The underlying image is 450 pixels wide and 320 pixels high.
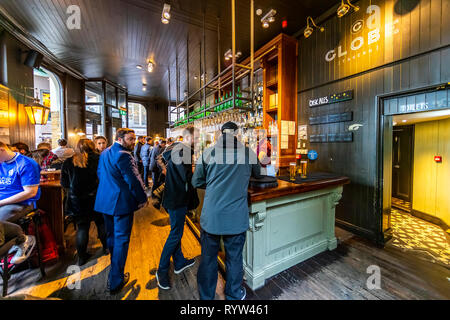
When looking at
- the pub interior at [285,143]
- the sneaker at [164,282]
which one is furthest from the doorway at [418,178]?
the sneaker at [164,282]

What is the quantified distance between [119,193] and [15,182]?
1193mm

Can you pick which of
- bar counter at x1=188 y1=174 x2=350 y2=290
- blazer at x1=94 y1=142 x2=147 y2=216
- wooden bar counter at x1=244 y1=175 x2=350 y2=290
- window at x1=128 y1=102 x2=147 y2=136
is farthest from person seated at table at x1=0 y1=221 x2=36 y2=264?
window at x1=128 y1=102 x2=147 y2=136

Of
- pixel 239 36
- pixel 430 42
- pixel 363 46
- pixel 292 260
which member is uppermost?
pixel 239 36

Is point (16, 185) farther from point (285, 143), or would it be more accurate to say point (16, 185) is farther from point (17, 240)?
point (285, 143)

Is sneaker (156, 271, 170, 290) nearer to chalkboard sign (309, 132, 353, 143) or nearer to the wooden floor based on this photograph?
the wooden floor

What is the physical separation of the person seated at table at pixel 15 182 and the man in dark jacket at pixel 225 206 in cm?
179

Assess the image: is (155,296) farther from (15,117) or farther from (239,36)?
(15,117)

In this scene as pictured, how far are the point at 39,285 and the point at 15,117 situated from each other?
12.3 ft

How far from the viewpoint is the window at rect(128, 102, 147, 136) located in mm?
10181

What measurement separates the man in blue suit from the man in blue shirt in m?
0.78

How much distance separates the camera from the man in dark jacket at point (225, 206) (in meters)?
1.51

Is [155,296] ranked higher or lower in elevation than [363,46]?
lower
